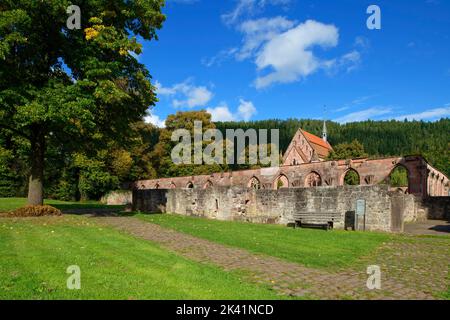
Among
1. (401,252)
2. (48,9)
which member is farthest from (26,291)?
(48,9)

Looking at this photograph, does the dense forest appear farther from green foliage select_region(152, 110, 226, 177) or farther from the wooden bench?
the wooden bench

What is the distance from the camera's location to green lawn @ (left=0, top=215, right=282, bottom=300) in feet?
17.6

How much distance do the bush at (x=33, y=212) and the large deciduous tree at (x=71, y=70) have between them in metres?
0.81

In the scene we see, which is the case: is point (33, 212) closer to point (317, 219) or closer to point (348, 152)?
point (317, 219)

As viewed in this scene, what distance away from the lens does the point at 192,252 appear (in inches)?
368

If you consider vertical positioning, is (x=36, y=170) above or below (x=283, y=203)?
above

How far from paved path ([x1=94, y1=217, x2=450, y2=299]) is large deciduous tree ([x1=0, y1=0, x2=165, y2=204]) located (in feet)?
23.6

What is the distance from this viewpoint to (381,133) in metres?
118

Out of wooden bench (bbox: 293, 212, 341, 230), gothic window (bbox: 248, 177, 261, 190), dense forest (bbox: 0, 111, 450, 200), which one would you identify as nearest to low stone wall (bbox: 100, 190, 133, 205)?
dense forest (bbox: 0, 111, 450, 200)

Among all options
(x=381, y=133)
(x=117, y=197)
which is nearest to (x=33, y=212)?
(x=117, y=197)

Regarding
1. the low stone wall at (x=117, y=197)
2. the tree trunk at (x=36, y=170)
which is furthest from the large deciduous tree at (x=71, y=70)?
the low stone wall at (x=117, y=197)

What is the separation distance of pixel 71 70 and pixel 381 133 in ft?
382
